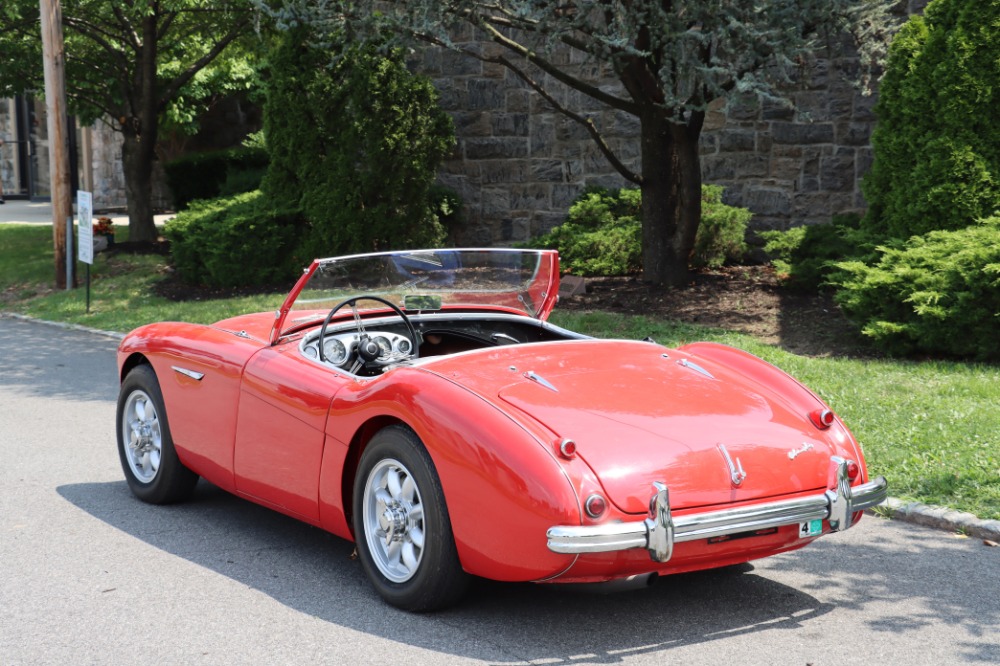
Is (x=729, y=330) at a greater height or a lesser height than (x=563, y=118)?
lesser

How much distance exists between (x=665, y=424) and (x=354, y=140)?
1173 centimetres

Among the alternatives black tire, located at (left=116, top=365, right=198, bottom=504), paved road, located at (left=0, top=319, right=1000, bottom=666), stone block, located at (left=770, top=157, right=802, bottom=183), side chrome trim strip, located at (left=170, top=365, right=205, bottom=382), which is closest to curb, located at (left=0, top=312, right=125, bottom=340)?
black tire, located at (left=116, top=365, right=198, bottom=504)

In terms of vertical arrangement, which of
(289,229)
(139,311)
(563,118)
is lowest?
(139,311)

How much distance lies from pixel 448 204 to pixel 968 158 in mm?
8291

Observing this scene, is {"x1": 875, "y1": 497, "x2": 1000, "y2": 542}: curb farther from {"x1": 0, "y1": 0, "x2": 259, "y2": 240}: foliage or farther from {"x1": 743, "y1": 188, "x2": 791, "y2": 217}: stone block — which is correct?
{"x1": 0, "y1": 0, "x2": 259, "y2": 240}: foliage

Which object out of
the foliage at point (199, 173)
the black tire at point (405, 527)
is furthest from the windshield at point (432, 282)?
the foliage at point (199, 173)

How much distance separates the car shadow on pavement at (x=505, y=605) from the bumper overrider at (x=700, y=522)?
0.44m

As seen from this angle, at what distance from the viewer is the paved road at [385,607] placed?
4.07 meters

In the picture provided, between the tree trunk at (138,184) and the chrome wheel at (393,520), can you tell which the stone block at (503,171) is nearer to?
the tree trunk at (138,184)

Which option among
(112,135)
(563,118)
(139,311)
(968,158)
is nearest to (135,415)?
(968,158)

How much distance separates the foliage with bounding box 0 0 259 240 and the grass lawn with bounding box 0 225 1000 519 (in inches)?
201

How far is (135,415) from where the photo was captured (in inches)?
245

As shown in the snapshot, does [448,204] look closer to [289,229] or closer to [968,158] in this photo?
[289,229]

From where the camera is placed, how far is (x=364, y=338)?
5.43 meters
